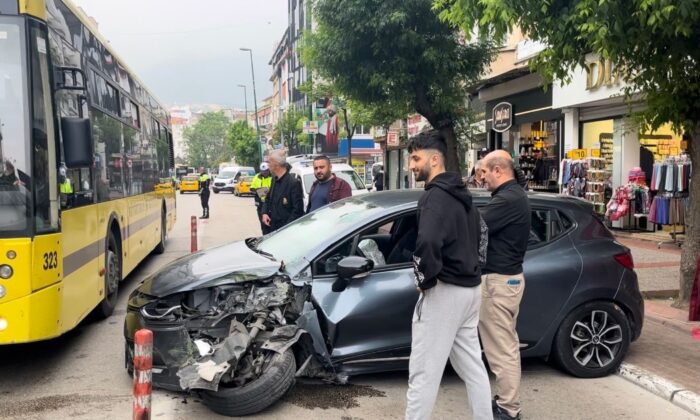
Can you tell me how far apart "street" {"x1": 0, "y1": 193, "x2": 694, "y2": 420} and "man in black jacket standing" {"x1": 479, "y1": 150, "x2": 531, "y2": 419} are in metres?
0.51

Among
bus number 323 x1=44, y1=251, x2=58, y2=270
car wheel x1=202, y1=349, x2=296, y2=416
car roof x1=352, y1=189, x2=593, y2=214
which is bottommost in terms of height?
car wheel x1=202, y1=349, x2=296, y2=416

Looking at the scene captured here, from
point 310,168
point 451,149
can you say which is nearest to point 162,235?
point 310,168

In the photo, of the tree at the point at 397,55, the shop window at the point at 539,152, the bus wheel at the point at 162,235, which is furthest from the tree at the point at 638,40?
the shop window at the point at 539,152

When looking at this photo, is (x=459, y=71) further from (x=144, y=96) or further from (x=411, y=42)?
(x=144, y=96)

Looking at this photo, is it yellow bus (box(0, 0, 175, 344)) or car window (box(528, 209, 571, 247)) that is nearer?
yellow bus (box(0, 0, 175, 344))

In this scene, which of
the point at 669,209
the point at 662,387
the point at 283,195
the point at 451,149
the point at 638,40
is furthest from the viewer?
the point at 451,149

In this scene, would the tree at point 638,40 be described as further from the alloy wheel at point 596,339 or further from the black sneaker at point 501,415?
the black sneaker at point 501,415

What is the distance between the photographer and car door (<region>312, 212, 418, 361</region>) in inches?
181

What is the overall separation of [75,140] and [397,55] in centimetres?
967

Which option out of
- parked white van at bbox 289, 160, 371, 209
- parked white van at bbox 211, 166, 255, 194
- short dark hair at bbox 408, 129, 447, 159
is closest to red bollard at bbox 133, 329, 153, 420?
short dark hair at bbox 408, 129, 447, 159

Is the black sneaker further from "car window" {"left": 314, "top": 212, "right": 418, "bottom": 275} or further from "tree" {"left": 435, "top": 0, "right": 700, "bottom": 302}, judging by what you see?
"tree" {"left": 435, "top": 0, "right": 700, "bottom": 302}

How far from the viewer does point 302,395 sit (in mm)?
4754

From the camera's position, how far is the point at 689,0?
520 centimetres

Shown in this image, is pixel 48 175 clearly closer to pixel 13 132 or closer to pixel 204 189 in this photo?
pixel 13 132
